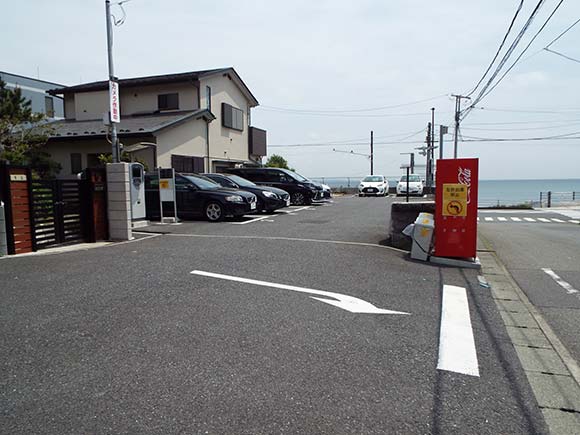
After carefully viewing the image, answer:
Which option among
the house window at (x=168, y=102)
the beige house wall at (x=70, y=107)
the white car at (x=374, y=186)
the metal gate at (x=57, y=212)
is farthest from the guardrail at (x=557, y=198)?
the metal gate at (x=57, y=212)

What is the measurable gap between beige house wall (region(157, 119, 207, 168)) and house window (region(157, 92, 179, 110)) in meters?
1.86

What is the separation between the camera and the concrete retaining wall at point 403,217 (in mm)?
8555

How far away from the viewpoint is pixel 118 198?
8.95 m

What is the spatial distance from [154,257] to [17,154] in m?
9.91

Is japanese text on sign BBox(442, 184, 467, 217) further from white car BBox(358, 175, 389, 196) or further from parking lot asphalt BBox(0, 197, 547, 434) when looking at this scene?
white car BBox(358, 175, 389, 196)

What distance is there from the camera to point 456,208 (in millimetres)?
7309

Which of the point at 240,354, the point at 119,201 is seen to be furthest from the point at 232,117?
the point at 240,354

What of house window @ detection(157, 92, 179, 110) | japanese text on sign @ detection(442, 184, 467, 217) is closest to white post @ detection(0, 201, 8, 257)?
japanese text on sign @ detection(442, 184, 467, 217)

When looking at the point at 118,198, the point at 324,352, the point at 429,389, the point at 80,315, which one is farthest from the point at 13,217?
the point at 429,389

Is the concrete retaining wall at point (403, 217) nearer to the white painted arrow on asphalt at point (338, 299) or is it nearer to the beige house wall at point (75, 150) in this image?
the white painted arrow on asphalt at point (338, 299)

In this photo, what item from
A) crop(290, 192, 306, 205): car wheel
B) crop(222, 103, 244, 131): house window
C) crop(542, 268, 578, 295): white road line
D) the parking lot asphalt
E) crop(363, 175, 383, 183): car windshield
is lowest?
crop(542, 268, 578, 295): white road line

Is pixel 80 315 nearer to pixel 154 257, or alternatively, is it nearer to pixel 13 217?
pixel 154 257

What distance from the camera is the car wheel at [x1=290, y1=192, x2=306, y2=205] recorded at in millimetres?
18844

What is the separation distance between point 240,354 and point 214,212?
8.90 meters
